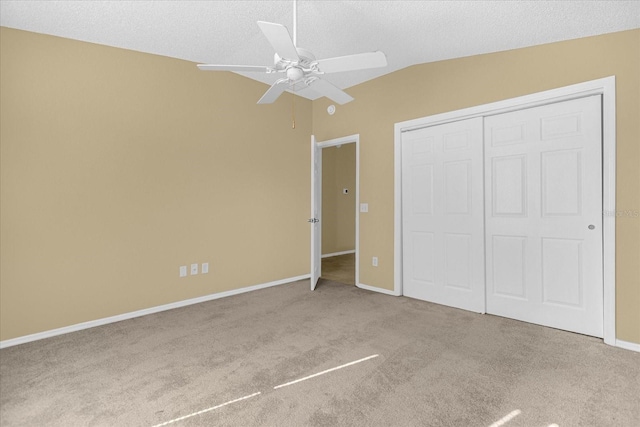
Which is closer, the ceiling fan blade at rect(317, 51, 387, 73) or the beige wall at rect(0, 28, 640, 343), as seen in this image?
the ceiling fan blade at rect(317, 51, 387, 73)

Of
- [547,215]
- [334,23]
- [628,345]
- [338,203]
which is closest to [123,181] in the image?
[334,23]

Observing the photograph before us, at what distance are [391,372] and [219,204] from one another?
105 inches

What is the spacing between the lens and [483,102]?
310 cm

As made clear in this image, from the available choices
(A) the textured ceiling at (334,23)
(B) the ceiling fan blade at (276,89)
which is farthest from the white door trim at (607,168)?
(B) the ceiling fan blade at (276,89)

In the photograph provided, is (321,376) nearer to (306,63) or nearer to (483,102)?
(306,63)

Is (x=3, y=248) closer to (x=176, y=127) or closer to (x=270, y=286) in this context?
(x=176, y=127)

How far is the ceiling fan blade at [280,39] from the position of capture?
5.09 feet

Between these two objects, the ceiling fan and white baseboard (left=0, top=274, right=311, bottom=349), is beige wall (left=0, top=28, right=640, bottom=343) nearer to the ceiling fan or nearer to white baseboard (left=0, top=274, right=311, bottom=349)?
white baseboard (left=0, top=274, right=311, bottom=349)

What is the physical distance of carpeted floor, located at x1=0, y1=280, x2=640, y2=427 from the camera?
168 centimetres

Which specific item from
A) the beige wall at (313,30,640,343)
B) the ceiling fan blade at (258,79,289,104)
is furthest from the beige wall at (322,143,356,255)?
the ceiling fan blade at (258,79,289,104)

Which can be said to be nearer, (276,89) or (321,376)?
(321,376)

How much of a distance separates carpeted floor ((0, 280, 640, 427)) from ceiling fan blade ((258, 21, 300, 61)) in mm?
1988

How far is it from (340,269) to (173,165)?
320cm

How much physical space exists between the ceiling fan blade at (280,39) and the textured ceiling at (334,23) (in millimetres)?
899
